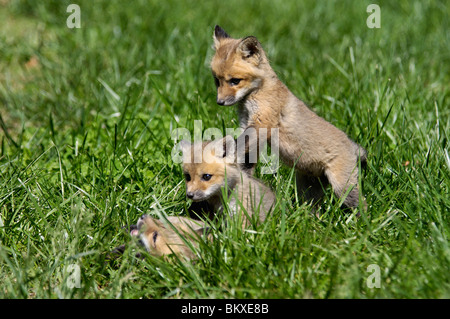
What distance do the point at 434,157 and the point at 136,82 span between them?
12.3ft

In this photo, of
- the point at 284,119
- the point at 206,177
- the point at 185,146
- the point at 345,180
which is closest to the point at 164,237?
the point at 206,177

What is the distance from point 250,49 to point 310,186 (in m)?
A: 1.32

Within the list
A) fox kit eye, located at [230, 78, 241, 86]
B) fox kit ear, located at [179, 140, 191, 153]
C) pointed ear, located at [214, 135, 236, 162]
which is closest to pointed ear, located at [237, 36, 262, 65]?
fox kit eye, located at [230, 78, 241, 86]

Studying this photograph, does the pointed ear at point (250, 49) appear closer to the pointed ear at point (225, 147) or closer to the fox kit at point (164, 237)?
the pointed ear at point (225, 147)

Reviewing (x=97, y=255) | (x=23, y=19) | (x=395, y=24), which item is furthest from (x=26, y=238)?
(x=395, y=24)

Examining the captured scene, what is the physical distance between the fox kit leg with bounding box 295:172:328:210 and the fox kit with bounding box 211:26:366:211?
6cm

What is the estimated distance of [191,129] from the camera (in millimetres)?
5852

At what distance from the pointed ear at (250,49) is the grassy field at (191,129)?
0.86 meters

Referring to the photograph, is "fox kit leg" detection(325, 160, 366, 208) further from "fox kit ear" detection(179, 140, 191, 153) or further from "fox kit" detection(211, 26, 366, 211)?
"fox kit ear" detection(179, 140, 191, 153)

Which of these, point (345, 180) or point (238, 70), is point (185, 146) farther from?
point (345, 180)

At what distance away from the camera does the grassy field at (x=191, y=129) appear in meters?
3.76

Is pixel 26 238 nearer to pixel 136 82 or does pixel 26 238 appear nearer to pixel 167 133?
pixel 167 133

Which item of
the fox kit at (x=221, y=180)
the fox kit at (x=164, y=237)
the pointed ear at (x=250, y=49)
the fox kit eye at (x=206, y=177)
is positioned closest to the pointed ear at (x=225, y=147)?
the fox kit at (x=221, y=180)

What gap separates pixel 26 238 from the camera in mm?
4406
